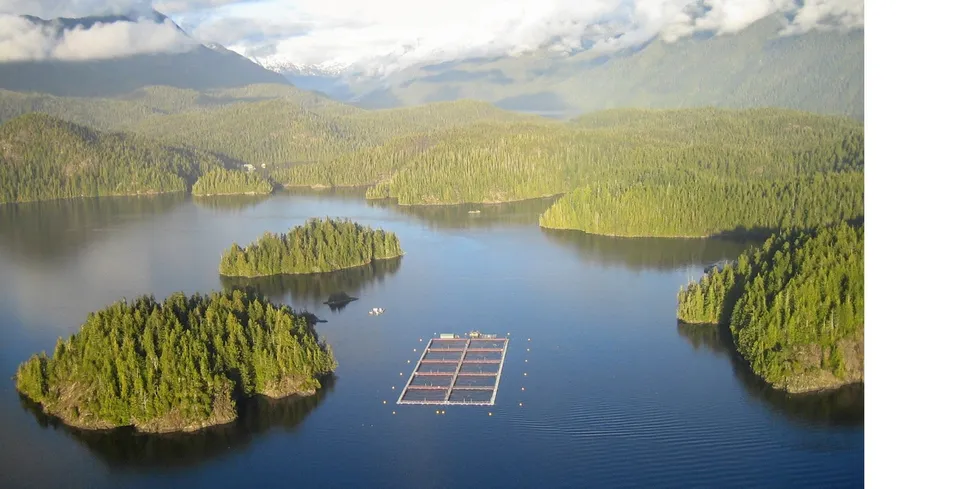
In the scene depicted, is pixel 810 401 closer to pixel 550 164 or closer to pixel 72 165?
pixel 550 164

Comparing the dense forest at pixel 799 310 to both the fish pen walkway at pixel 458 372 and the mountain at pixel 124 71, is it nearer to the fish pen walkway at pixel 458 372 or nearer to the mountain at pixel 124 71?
the fish pen walkway at pixel 458 372

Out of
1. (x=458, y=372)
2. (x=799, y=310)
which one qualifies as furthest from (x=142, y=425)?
(x=799, y=310)

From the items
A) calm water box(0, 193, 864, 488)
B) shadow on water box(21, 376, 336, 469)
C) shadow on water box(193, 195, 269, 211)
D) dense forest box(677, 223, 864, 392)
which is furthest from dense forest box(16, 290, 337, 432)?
shadow on water box(193, 195, 269, 211)

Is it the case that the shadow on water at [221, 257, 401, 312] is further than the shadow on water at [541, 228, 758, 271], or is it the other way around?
the shadow on water at [541, 228, 758, 271]

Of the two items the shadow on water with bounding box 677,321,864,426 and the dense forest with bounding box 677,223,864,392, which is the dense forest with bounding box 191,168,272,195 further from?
the shadow on water with bounding box 677,321,864,426

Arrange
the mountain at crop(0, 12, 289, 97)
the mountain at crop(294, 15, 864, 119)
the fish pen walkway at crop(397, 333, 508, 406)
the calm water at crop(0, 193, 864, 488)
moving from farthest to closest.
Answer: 1. the mountain at crop(0, 12, 289, 97)
2. the mountain at crop(294, 15, 864, 119)
3. the fish pen walkway at crop(397, 333, 508, 406)
4. the calm water at crop(0, 193, 864, 488)

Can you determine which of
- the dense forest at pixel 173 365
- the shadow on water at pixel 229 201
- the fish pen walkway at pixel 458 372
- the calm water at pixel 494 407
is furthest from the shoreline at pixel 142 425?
the shadow on water at pixel 229 201

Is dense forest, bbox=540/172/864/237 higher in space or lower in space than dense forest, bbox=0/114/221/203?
lower
